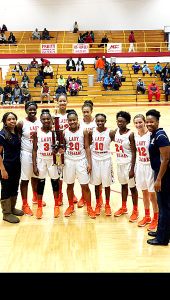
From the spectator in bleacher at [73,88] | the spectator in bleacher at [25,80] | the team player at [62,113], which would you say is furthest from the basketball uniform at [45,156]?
the spectator in bleacher at [25,80]

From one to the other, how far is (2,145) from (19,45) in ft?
73.1

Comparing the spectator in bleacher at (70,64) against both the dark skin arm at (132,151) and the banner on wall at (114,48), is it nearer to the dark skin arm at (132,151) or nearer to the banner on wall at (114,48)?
the banner on wall at (114,48)

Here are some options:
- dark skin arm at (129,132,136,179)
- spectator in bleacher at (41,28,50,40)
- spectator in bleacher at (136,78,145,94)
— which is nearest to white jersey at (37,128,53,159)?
dark skin arm at (129,132,136,179)

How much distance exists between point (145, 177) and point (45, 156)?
1.53 metres

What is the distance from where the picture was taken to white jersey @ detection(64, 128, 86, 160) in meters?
4.54

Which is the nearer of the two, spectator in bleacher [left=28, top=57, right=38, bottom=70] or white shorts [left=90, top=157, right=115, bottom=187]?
white shorts [left=90, top=157, right=115, bottom=187]

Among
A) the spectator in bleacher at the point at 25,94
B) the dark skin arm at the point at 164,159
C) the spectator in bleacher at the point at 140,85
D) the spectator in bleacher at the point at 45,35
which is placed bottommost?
the dark skin arm at the point at 164,159

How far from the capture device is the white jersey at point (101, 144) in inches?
181

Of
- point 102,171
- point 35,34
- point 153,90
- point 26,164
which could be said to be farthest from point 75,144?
point 35,34

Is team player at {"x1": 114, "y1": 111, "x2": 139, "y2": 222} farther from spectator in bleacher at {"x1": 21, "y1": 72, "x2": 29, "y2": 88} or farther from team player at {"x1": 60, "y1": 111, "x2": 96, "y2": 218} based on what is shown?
spectator in bleacher at {"x1": 21, "y1": 72, "x2": 29, "y2": 88}

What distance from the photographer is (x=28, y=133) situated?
15.3ft

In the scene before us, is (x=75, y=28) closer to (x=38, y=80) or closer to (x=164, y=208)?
(x=38, y=80)

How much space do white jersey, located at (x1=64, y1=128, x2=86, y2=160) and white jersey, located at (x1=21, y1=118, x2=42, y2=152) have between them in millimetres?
542

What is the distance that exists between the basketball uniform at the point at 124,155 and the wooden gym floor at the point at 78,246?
0.67 meters
